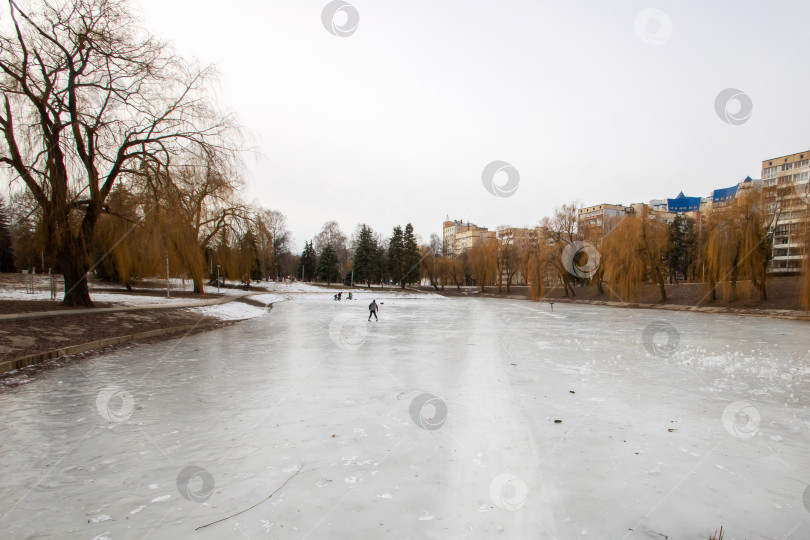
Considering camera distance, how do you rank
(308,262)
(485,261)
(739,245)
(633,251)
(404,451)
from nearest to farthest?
1. (404,451)
2. (739,245)
3. (633,251)
4. (485,261)
5. (308,262)

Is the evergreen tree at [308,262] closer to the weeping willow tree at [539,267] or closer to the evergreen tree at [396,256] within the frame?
the evergreen tree at [396,256]

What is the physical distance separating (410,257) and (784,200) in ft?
157

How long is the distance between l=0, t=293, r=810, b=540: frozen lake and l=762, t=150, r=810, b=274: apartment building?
85.7 ft

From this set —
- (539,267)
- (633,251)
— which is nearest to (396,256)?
(539,267)

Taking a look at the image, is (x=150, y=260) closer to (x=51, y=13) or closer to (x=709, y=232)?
(x=51, y=13)

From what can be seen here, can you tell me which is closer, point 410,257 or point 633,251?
point 633,251

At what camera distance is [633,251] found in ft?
114

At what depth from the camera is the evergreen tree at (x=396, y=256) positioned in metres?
68.6

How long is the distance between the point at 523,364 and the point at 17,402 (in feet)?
31.1

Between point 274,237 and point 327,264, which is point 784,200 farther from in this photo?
point 274,237

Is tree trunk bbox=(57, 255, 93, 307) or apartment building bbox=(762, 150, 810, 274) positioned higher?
apartment building bbox=(762, 150, 810, 274)

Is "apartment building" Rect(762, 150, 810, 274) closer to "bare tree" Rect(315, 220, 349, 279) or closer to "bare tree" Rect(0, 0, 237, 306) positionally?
"bare tree" Rect(0, 0, 237, 306)

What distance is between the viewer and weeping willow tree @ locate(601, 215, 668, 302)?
34812mm

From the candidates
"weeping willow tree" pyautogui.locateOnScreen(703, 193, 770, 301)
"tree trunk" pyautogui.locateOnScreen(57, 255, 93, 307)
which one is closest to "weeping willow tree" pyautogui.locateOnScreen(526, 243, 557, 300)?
"weeping willow tree" pyautogui.locateOnScreen(703, 193, 770, 301)
